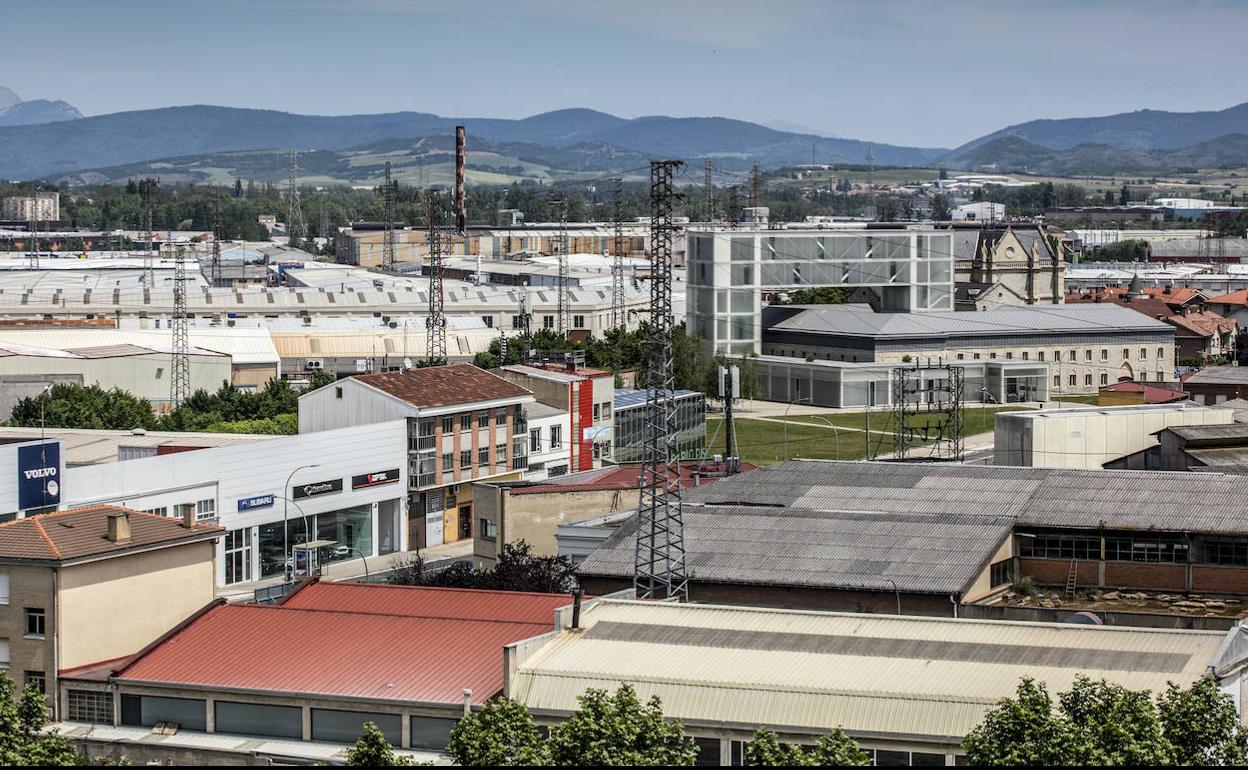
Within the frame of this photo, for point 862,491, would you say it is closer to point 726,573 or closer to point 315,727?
point 726,573

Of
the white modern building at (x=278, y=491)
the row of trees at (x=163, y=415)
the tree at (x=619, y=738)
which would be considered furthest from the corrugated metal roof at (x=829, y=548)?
the row of trees at (x=163, y=415)

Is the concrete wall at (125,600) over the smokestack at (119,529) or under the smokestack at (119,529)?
under

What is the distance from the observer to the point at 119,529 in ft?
119

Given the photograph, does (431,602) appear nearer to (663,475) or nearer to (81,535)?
(81,535)

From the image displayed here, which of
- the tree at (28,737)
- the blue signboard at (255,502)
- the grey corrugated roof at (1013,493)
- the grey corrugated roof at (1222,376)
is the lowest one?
the blue signboard at (255,502)

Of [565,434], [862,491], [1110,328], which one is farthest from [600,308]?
[862,491]

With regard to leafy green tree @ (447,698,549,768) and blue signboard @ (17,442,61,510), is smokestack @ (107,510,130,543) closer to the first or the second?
leafy green tree @ (447,698,549,768)

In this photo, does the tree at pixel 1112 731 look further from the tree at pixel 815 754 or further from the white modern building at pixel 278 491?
the white modern building at pixel 278 491

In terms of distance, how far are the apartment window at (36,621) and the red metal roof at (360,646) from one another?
5.94 ft

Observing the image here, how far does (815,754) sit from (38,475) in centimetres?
3155

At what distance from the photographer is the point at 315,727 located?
32.6m

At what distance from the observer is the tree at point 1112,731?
2648 cm

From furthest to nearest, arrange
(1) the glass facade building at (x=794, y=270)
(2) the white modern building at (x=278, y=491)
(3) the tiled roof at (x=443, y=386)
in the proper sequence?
→ 1. (1) the glass facade building at (x=794, y=270)
2. (3) the tiled roof at (x=443, y=386)
3. (2) the white modern building at (x=278, y=491)

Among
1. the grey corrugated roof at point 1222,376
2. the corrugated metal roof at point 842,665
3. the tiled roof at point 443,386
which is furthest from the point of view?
the grey corrugated roof at point 1222,376
